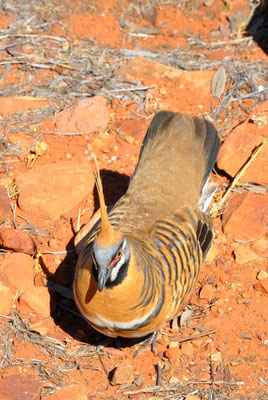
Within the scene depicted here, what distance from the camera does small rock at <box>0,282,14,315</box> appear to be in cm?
520

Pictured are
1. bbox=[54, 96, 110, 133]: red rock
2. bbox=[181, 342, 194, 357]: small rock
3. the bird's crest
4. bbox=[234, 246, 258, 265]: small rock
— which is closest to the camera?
the bird's crest

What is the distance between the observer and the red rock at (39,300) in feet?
17.3

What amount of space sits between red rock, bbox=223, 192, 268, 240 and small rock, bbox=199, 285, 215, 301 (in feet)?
2.36

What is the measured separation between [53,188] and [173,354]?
6.88 ft

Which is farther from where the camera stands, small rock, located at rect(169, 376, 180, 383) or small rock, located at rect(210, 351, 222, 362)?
small rock, located at rect(210, 351, 222, 362)

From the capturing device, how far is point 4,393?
4551mm

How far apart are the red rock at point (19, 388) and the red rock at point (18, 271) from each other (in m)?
0.88

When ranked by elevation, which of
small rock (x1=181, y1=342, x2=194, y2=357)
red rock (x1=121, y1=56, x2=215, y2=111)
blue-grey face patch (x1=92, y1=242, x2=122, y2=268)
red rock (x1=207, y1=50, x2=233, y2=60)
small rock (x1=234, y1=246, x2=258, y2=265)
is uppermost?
blue-grey face patch (x1=92, y1=242, x2=122, y2=268)

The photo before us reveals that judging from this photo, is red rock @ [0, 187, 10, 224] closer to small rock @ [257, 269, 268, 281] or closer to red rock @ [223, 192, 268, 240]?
red rock @ [223, 192, 268, 240]

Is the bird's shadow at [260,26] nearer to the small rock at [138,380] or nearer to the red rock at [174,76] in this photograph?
the red rock at [174,76]

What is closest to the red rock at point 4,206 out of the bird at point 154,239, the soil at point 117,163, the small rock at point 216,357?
the soil at point 117,163

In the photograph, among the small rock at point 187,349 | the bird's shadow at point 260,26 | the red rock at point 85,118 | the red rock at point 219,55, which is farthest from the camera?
the bird's shadow at point 260,26

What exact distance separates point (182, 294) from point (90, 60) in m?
3.88

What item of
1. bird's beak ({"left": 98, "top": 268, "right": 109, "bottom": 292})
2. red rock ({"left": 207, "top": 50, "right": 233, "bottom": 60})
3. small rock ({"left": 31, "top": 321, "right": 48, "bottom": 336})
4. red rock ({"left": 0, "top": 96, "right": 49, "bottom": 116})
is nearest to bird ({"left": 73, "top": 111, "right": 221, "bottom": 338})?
bird's beak ({"left": 98, "top": 268, "right": 109, "bottom": 292})
